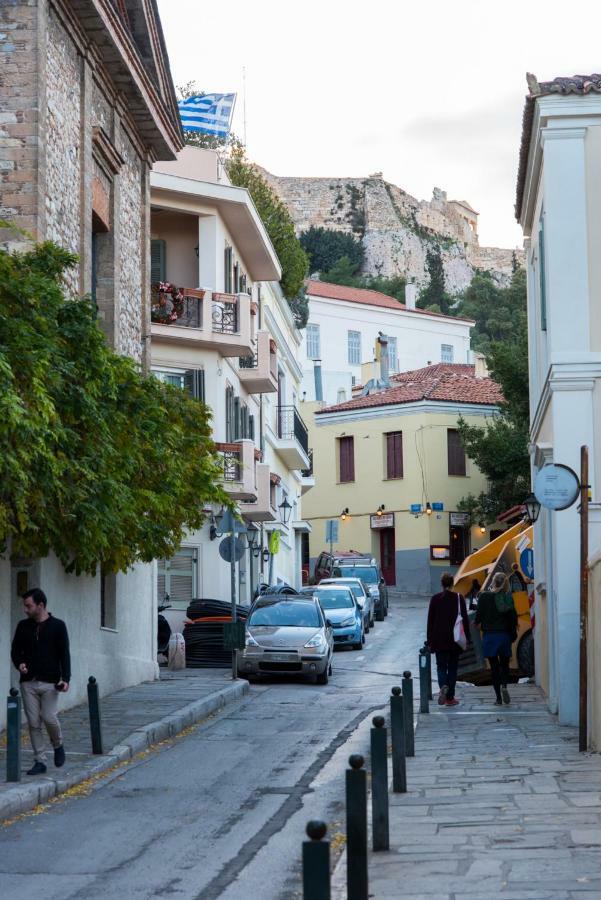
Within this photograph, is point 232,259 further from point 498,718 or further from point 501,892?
point 501,892

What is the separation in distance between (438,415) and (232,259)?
2418 cm

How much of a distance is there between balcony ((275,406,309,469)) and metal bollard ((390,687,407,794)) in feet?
114

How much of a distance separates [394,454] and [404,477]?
117cm

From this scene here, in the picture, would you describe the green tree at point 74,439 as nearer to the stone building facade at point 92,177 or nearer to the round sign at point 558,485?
the stone building facade at point 92,177

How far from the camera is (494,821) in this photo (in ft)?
33.5

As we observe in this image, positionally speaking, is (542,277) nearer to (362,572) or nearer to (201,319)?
(201,319)

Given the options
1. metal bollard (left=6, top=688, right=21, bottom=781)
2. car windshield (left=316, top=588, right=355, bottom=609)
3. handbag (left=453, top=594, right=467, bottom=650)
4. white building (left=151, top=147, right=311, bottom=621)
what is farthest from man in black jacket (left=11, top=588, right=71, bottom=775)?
car windshield (left=316, top=588, right=355, bottom=609)

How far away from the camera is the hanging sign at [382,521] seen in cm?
6047

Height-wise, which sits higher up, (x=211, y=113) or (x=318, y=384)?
(x=211, y=113)

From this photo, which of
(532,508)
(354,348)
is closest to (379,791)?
(532,508)

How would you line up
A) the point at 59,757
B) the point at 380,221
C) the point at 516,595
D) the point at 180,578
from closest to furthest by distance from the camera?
1. the point at 59,757
2. the point at 516,595
3. the point at 180,578
4. the point at 380,221

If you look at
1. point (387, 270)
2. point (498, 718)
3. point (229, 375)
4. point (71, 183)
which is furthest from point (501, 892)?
point (387, 270)

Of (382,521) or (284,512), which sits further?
(382,521)

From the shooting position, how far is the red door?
6044 cm
